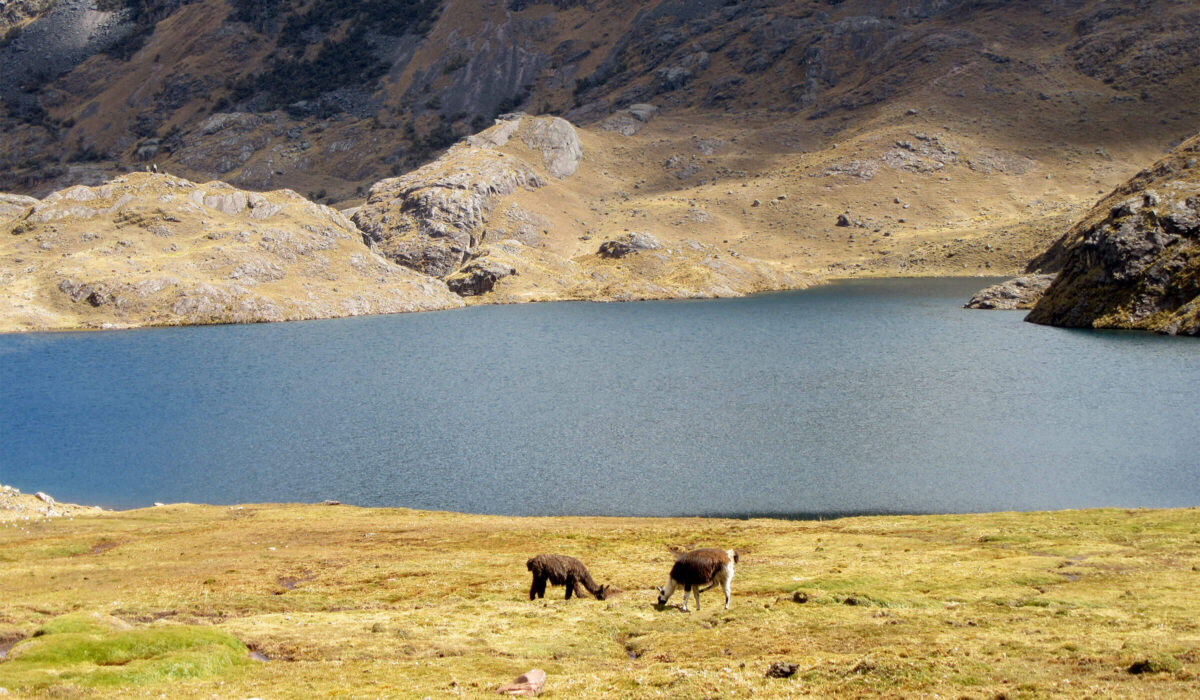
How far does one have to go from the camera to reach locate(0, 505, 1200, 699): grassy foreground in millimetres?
20156

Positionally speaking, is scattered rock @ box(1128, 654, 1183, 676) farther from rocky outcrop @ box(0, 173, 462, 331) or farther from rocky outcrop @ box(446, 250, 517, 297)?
rocky outcrop @ box(446, 250, 517, 297)

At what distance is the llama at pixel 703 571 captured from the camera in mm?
27750

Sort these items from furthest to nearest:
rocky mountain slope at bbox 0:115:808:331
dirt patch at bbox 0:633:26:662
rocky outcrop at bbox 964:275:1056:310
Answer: rocky mountain slope at bbox 0:115:808:331, rocky outcrop at bbox 964:275:1056:310, dirt patch at bbox 0:633:26:662

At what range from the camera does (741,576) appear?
34188 millimetres

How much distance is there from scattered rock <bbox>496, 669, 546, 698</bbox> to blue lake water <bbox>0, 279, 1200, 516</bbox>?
108 ft

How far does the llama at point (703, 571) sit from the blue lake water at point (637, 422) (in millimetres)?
24831

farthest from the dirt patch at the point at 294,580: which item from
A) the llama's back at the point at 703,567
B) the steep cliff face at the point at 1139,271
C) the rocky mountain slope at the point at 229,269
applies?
the rocky mountain slope at the point at 229,269

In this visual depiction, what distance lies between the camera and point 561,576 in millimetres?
31062

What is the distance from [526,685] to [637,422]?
53.1 meters

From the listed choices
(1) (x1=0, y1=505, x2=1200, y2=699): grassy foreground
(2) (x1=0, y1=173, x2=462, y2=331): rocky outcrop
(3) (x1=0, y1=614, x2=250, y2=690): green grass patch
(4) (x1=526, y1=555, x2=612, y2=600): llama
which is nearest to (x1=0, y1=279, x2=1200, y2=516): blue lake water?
(1) (x1=0, y1=505, x2=1200, y2=699): grassy foreground

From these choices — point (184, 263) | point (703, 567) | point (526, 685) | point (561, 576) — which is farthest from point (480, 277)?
point (526, 685)

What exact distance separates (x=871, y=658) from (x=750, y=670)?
285 centimetres

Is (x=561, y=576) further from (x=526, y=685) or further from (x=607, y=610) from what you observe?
(x=526, y=685)

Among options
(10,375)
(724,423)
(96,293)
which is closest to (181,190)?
(96,293)
